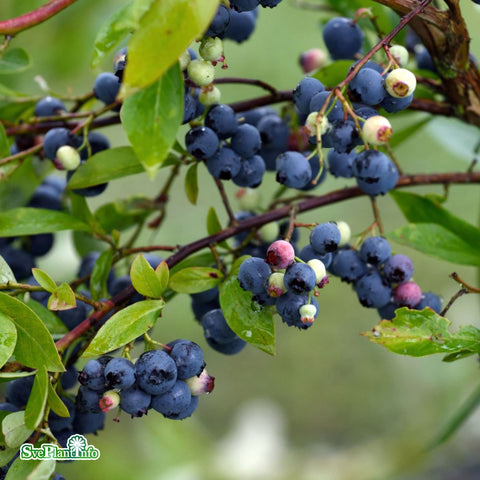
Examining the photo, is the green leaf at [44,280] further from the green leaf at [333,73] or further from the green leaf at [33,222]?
the green leaf at [333,73]

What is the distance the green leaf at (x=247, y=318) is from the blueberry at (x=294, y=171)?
0.12 m

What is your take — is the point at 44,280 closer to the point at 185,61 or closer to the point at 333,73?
the point at 185,61

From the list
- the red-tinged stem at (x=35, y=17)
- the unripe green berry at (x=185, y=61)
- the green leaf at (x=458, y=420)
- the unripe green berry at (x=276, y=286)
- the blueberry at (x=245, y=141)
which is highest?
the red-tinged stem at (x=35, y=17)

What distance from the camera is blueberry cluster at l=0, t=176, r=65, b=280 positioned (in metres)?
1.00

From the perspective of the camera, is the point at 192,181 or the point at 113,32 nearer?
the point at 113,32

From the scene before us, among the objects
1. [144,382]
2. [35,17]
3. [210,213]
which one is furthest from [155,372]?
[35,17]

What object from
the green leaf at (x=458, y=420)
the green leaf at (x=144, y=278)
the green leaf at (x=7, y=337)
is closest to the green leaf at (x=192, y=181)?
the green leaf at (x=144, y=278)

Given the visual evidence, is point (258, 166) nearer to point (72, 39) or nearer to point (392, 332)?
point (392, 332)

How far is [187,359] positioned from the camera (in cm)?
67

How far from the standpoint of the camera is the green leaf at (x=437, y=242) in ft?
2.59

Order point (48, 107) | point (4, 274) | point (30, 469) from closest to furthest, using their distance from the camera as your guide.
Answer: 1. point (30, 469)
2. point (4, 274)
3. point (48, 107)

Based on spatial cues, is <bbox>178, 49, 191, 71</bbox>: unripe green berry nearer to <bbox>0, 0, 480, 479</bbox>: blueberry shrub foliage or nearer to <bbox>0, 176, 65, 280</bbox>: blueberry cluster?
<bbox>0, 0, 480, 479</bbox>: blueberry shrub foliage

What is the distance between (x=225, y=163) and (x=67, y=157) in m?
0.19

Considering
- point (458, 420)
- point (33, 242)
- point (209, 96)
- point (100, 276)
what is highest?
point (209, 96)
